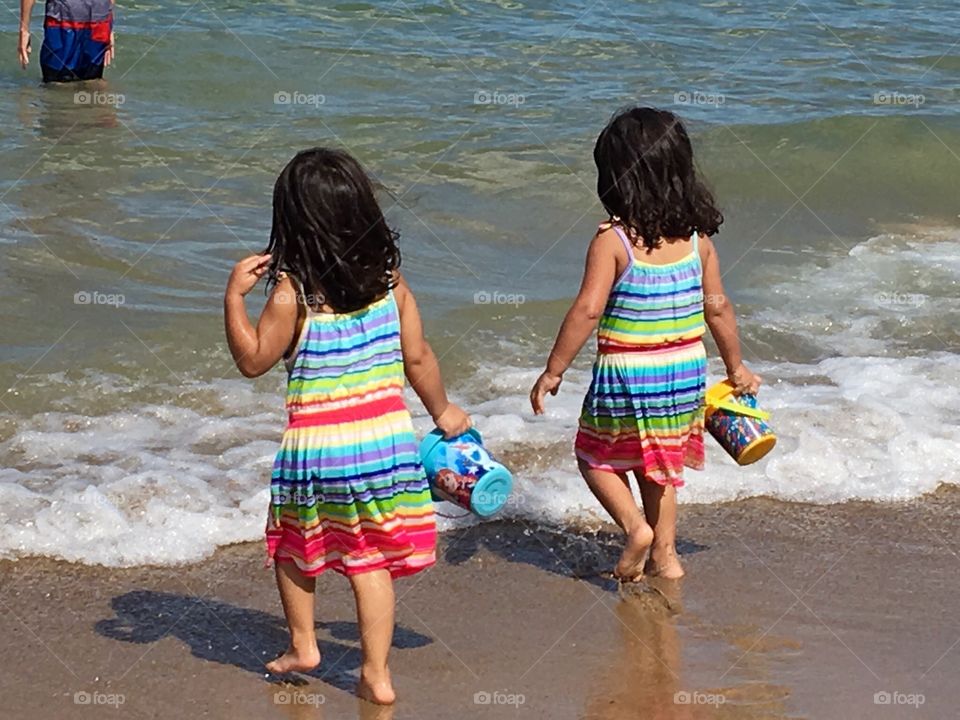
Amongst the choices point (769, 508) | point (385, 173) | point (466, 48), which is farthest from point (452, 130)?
point (769, 508)

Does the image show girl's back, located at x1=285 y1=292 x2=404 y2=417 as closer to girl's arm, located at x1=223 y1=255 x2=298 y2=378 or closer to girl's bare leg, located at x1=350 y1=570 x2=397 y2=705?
girl's arm, located at x1=223 y1=255 x2=298 y2=378

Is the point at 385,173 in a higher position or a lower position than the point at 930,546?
lower

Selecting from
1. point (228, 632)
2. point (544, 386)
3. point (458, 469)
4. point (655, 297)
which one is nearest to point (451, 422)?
point (458, 469)

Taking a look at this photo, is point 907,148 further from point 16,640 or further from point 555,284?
point 16,640

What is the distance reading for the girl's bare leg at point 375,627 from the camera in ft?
11.4

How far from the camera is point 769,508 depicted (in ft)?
16.0

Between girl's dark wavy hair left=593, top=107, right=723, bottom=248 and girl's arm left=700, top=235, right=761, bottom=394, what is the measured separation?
17 cm

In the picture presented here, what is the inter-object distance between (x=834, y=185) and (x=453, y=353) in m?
4.20

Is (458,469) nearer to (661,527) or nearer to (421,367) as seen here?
(421,367)

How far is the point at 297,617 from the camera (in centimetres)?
358

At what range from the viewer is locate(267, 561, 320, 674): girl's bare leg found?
3.55 meters

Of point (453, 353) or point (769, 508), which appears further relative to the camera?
point (453, 353)

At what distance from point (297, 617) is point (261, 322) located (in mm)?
749

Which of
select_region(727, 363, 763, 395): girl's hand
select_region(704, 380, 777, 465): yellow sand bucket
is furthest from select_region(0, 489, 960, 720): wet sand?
select_region(727, 363, 763, 395): girl's hand
